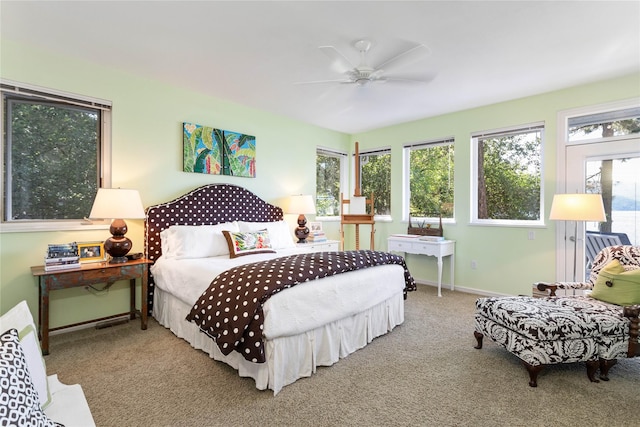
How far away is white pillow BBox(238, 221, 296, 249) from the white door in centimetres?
332

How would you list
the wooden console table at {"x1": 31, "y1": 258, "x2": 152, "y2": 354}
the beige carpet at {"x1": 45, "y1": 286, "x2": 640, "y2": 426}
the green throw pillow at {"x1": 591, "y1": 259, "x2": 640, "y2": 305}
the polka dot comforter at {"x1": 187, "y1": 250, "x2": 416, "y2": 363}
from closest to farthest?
the beige carpet at {"x1": 45, "y1": 286, "x2": 640, "y2": 426}, the polka dot comforter at {"x1": 187, "y1": 250, "x2": 416, "y2": 363}, the green throw pillow at {"x1": 591, "y1": 259, "x2": 640, "y2": 305}, the wooden console table at {"x1": 31, "y1": 258, "x2": 152, "y2": 354}

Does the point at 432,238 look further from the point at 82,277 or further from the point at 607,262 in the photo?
the point at 82,277

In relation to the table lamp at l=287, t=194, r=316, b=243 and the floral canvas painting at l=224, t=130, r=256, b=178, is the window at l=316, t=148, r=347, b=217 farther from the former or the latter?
the floral canvas painting at l=224, t=130, r=256, b=178

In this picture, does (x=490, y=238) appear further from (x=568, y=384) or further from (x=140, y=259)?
(x=140, y=259)

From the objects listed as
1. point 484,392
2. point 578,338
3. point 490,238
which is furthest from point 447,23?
point 490,238

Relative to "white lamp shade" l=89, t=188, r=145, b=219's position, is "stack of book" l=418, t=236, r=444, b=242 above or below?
below

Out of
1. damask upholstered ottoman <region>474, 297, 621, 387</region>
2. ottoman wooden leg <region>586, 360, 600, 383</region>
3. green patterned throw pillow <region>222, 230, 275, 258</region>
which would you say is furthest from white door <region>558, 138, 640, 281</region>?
green patterned throw pillow <region>222, 230, 275, 258</region>

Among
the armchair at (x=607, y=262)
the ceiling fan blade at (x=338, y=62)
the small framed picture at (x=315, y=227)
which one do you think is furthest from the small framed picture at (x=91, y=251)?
the armchair at (x=607, y=262)

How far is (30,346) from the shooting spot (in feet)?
3.95

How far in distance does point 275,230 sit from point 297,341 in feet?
6.95

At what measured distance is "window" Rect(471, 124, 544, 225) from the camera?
404 centimetres

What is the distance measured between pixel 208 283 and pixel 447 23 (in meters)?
2.72

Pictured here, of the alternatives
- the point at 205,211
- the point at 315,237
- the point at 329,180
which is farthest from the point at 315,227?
the point at 205,211

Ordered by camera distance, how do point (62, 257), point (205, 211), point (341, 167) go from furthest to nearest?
point (341, 167)
point (205, 211)
point (62, 257)
